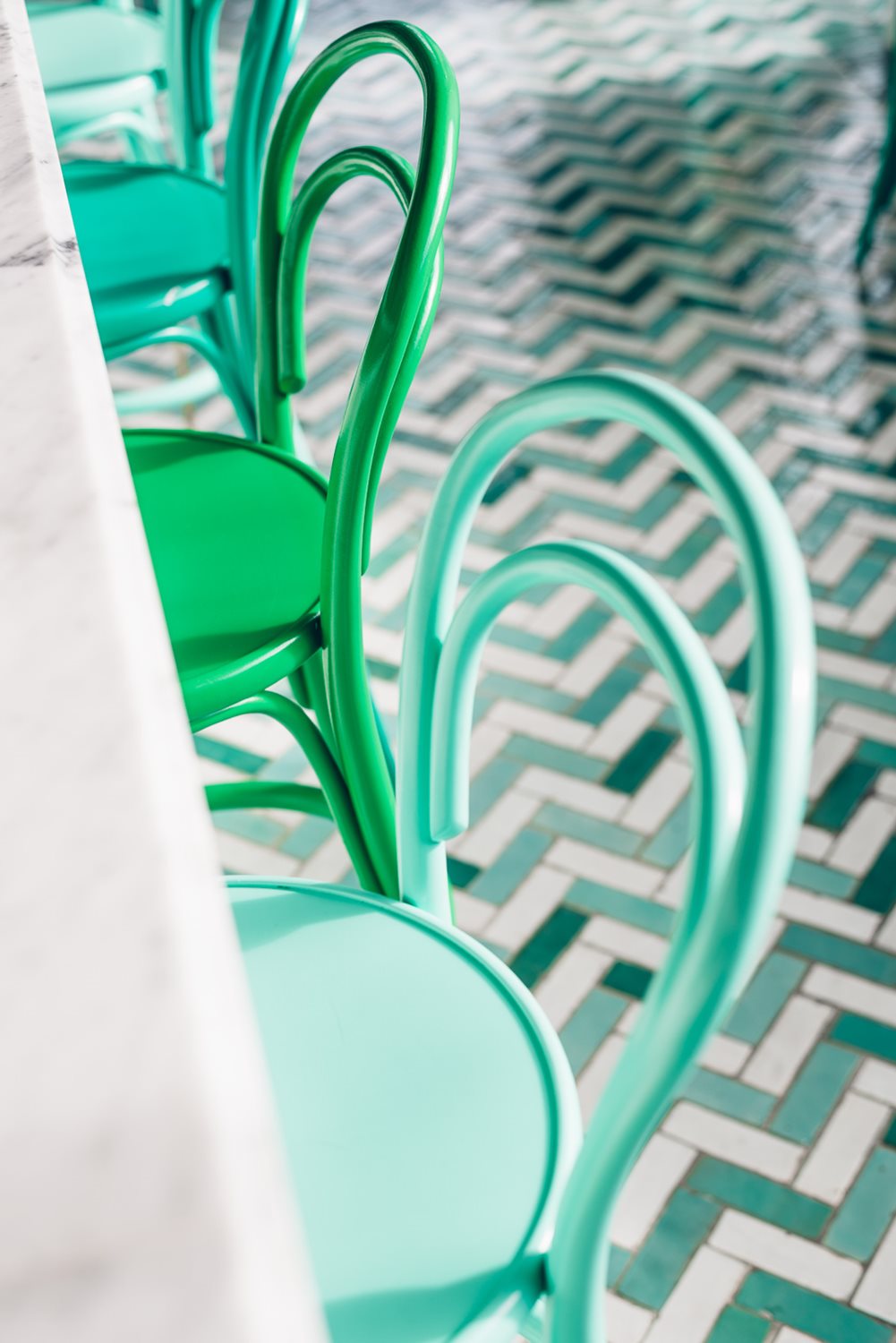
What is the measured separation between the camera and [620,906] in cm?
188

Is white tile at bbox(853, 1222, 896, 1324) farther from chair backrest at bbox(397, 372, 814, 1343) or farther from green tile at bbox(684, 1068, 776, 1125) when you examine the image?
chair backrest at bbox(397, 372, 814, 1343)

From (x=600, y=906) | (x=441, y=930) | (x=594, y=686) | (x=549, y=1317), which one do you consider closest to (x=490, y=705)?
(x=594, y=686)

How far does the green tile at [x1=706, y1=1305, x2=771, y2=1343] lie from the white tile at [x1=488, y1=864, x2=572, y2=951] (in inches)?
20.5

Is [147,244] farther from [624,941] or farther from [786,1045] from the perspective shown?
[786,1045]

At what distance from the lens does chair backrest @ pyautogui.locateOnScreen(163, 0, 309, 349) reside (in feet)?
5.08

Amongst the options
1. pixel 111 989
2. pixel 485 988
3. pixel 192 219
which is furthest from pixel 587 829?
pixel 111 989

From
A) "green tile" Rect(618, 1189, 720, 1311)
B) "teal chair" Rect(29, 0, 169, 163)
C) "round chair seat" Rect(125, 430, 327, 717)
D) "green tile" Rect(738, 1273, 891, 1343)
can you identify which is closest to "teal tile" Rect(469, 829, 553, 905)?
"green tile" Rect(618, 1189, 720, 1311)

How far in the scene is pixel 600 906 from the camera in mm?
1875

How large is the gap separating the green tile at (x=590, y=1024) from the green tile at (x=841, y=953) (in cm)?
23

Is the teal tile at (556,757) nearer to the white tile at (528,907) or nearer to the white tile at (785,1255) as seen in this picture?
the white tile at (528,907)

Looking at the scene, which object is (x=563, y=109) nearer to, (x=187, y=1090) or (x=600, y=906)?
(x=600, y=906)

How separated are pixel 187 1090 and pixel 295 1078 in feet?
1.50

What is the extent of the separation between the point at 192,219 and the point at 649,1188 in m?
1.22

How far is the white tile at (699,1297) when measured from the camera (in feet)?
4.64
